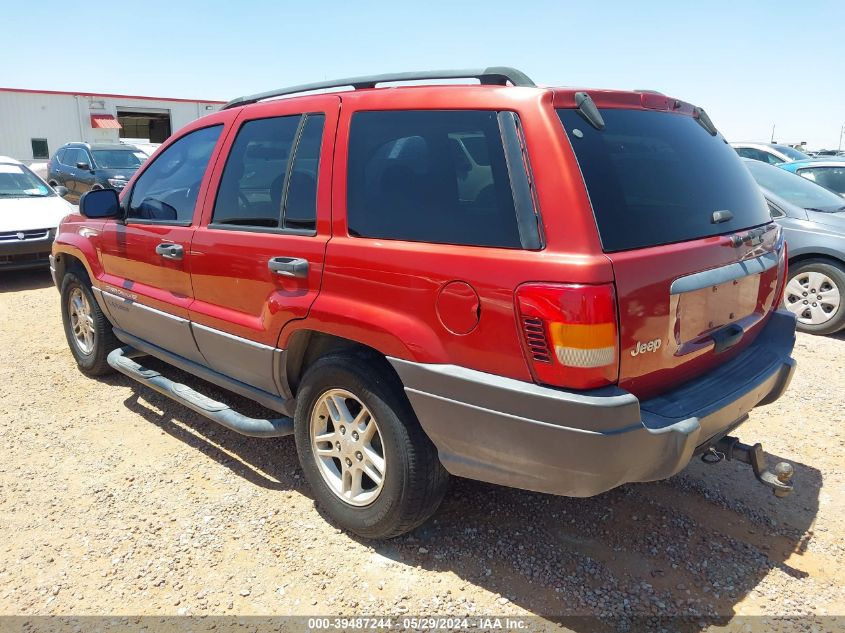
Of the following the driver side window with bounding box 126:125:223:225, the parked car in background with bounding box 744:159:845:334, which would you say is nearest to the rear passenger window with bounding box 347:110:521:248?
the driver side window with bounding box 126:125:223:225

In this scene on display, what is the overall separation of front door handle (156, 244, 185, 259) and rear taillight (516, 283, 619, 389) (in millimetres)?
2207

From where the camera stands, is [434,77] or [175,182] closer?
[434,77]

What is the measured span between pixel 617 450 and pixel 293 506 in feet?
5.79

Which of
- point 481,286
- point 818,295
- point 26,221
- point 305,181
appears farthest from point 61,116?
point 481,286

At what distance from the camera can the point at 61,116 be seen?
2630 centimetres

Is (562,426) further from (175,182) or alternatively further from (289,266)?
(175,182)

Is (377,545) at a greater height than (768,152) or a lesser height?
lesser

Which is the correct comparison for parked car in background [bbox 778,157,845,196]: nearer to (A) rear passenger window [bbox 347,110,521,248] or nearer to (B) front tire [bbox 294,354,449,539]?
(A) rear passenger window [bbox 347,110,521,248]

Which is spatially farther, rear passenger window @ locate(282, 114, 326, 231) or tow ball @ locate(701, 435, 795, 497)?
rear passenger window @ locate(282, 114, 326, 231)

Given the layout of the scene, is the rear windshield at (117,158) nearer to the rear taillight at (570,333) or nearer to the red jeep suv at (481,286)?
the red jeep suv at (481,286)

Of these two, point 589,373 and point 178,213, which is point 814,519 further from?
point 178,213

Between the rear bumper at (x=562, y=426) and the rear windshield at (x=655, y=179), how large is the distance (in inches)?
22.3

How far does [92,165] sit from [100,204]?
35.8 feet

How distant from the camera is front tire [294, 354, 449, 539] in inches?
101
